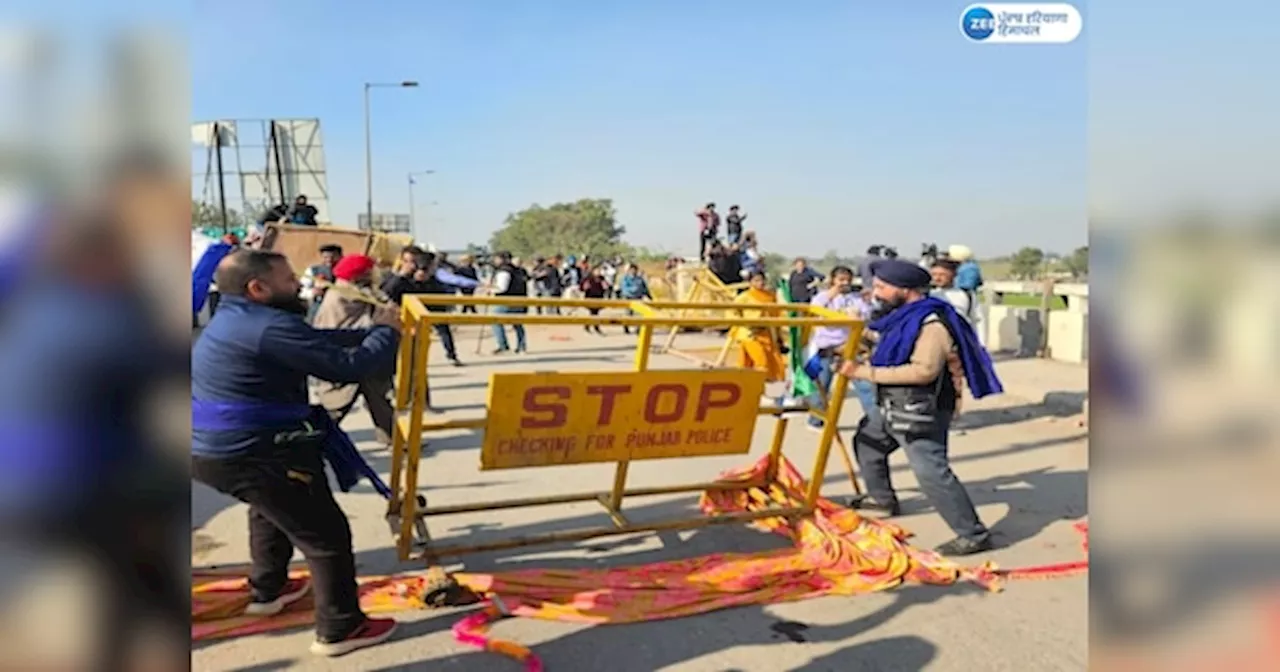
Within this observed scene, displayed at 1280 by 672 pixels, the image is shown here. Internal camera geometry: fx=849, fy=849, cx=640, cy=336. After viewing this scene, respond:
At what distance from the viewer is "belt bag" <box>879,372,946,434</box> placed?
4.55m

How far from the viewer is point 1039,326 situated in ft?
39.6

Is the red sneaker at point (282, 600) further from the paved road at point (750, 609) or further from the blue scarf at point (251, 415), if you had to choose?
the blue scarf at point (251, 415)

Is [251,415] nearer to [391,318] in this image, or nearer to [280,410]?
[280,410]

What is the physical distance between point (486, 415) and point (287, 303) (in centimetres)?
117

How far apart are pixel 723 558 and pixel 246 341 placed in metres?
2.52

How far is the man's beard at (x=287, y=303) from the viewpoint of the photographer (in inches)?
120

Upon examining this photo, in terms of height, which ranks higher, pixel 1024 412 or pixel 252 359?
pixel 252 359

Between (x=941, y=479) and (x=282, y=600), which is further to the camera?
(x=941, y=479)

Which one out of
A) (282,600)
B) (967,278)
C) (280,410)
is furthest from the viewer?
(967,278)

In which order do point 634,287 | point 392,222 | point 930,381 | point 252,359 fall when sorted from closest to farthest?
point 252,359 < point 930,381 < point 634,287 < point 392,222

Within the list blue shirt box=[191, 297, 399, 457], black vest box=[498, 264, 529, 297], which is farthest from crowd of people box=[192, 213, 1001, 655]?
black vest box=[498, 264, 529, 297]

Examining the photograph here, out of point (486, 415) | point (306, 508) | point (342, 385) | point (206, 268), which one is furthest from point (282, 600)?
point (206, 268)
